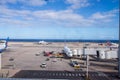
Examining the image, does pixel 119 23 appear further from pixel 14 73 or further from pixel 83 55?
pixel 83 55

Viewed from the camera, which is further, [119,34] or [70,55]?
[70,55]

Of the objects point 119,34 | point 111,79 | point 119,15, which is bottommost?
point 111,79

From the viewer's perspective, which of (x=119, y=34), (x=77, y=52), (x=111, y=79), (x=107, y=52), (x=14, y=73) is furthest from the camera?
(x=77, y=52)

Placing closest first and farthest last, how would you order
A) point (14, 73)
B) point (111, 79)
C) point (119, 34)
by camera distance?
1. point (119, 34)
2. point (111, 79)
3. point (14, 73)

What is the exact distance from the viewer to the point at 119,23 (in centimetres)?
5369

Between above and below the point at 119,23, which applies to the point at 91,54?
below

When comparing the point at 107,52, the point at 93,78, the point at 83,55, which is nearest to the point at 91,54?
the point at 83,55

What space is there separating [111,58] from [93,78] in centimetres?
5175

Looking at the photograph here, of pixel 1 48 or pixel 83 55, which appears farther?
pixel 1 48

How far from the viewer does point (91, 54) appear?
11969 centimetres

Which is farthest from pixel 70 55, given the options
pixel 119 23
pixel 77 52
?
pixel 119 23

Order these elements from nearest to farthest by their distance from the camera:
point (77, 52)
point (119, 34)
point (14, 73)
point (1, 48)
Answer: point (119, 34) → point (14, 73) → point (77, 52) → point (1, 48)

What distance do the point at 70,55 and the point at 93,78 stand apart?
52737mm

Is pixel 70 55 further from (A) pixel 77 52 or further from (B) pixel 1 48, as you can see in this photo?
(B) pixel 1 48
